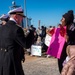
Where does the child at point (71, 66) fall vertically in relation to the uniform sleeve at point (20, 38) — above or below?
below

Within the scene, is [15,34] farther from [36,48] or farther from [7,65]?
[36,48]

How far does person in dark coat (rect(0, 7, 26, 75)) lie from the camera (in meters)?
4.99

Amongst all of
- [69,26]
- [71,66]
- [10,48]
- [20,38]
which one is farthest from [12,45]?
[71,66]

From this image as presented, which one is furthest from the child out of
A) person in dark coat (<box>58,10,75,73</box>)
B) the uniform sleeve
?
person in dark coat (<box>58,10,75,73</box>)

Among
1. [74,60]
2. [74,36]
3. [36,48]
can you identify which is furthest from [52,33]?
[36,48]

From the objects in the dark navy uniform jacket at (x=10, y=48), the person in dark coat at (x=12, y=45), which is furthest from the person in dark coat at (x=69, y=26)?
the dark navy uniform jacket at (x=10, y=48)

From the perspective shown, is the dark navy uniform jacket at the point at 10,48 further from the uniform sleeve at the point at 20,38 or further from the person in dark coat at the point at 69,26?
the person in dark coat at the point at 69,26

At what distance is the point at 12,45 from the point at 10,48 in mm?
61

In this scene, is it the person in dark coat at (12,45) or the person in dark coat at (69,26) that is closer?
the person in dark coat at (12,45)

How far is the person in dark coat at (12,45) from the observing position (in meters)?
4.99

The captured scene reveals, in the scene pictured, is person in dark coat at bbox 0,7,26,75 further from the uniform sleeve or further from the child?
the child

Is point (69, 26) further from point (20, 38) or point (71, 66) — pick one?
point (71, 66)

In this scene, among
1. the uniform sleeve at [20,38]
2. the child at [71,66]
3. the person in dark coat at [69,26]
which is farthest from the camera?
the person in dark coat at [69,26]

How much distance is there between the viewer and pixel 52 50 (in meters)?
6.37
